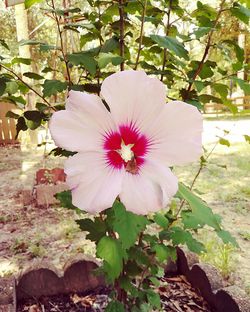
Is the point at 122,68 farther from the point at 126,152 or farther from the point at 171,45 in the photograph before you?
the point at 126,152

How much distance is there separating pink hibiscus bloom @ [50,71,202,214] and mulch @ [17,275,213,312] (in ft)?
5.19

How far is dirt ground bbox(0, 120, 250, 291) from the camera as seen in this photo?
10.5 ft

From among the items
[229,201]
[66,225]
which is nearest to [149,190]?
[66,225]

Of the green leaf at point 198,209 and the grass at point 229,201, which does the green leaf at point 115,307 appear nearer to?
the grass at point 229,201

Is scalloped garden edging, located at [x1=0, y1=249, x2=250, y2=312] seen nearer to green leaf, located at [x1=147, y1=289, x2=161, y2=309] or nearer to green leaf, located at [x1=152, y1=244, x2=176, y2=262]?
green leaf, located at [x1=147, y1=289, x2=161, y2=309]

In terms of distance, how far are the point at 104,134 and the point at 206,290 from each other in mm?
1706

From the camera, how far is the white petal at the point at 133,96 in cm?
64

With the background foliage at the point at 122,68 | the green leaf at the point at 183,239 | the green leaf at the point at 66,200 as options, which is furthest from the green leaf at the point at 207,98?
the green leaf at the point at 66,200

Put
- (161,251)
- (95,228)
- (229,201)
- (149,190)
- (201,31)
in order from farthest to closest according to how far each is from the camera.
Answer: (229,201) < (161,251) < (95,228) < (201,31) < (149,190)

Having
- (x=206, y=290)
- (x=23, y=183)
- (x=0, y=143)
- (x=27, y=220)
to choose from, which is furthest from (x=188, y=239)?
(x=0, y=143)

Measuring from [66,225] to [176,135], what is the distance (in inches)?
141

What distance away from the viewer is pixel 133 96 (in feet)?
2.16

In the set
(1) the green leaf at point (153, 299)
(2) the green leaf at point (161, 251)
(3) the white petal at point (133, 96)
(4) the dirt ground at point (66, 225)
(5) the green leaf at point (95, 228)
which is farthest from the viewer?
(4) the dirt ground at point (66, 225)

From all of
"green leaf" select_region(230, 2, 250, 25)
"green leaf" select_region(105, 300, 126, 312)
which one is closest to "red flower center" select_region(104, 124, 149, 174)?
"green leaf" select_region(230, 2, 250, 25)
